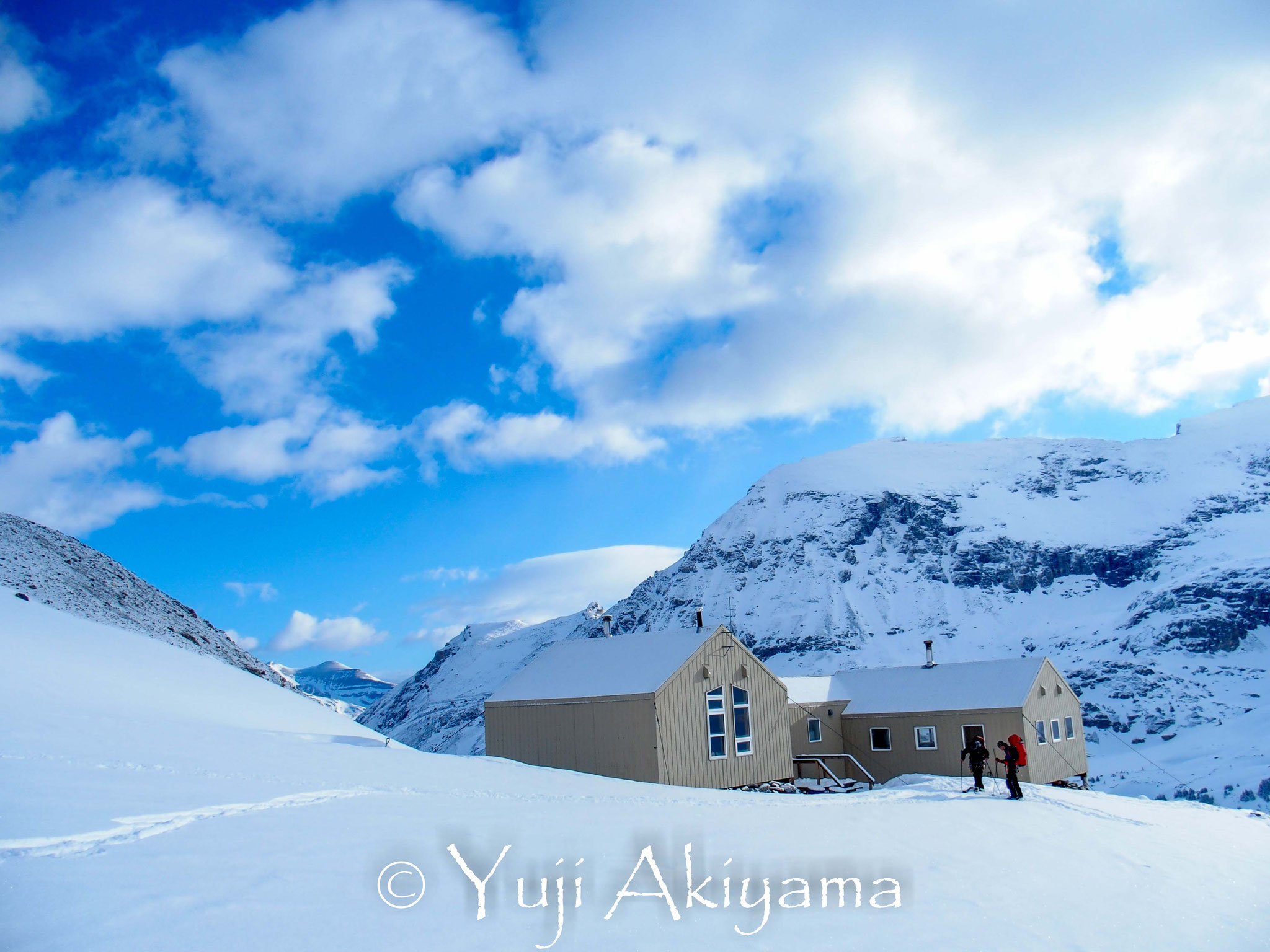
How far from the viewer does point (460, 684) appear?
530 ft

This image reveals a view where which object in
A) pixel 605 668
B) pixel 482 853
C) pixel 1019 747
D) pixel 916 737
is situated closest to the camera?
pixel 482 853

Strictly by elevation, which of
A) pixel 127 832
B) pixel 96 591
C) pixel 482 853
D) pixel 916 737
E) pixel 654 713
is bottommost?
pixel 916 737

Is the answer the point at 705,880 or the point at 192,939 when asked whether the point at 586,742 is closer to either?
the point at 705,880

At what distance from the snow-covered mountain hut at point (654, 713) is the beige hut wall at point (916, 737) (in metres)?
9.14

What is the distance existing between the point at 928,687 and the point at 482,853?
30.3m

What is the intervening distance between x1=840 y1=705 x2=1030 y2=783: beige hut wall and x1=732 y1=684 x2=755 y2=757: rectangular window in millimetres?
10070

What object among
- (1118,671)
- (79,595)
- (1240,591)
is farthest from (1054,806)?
(1240,591)

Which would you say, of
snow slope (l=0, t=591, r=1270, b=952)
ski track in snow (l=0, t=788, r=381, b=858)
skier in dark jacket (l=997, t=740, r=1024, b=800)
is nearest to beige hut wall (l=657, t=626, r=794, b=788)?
snow slope (l=0, t=591, r=1270, b=952)

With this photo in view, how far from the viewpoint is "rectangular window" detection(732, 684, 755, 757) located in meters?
24.1

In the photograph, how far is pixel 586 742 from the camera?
2316 centimetres

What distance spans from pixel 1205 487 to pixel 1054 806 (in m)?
126

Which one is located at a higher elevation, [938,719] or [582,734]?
[582,734]

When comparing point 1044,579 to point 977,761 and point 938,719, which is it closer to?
point 938,719

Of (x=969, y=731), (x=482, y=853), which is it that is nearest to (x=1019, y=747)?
(x=482, y=853)
